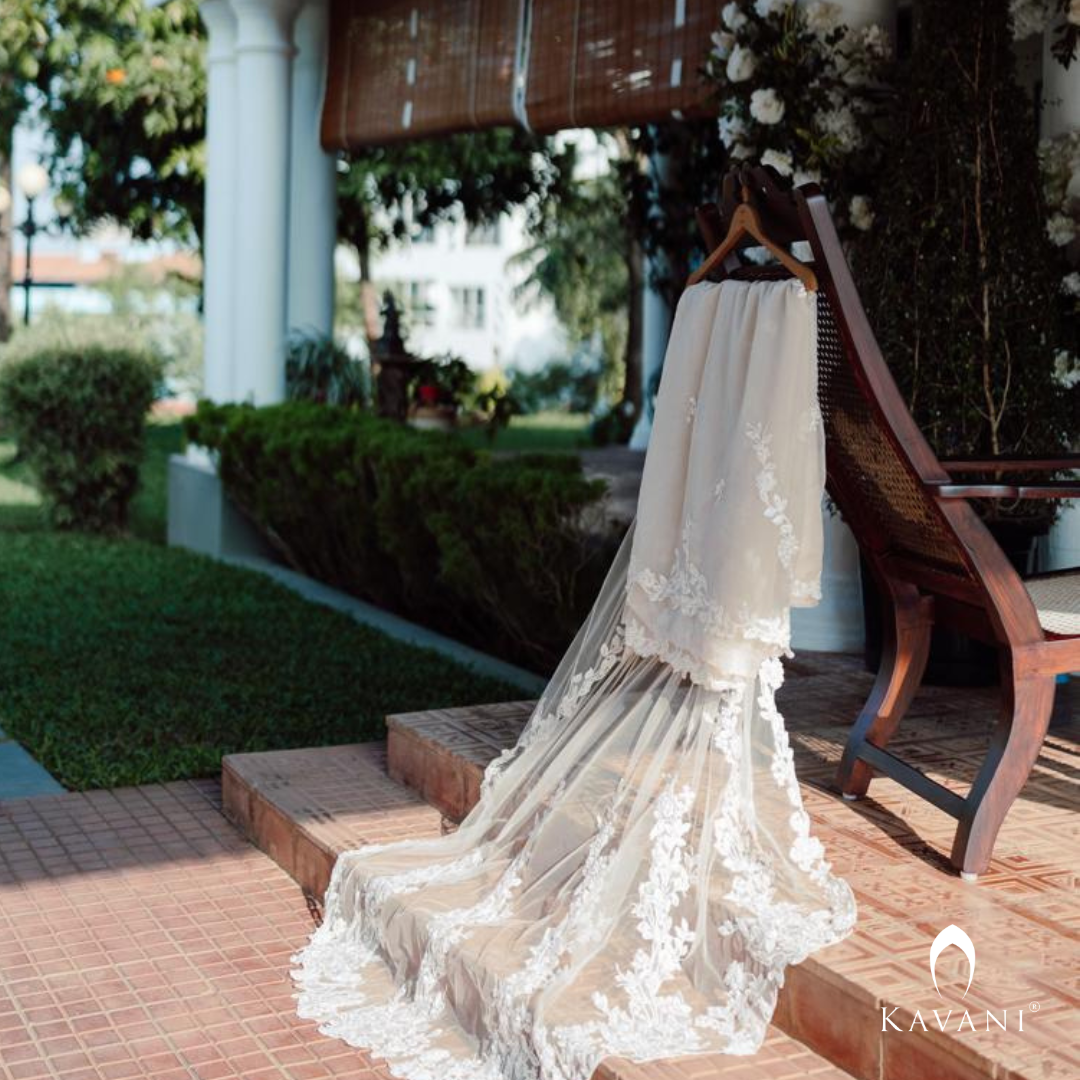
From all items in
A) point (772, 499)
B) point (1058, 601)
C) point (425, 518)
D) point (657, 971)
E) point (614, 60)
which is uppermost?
point (614, 60)

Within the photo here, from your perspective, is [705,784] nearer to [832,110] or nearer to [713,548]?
[713,548]

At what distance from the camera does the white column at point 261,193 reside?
379 inches

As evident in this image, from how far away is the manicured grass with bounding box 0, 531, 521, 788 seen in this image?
17.5 ft

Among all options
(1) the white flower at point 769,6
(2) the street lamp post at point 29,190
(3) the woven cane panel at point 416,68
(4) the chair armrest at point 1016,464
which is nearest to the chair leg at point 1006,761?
(4) the chair armrest at point 1016,464

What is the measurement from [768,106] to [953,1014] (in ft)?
11.0

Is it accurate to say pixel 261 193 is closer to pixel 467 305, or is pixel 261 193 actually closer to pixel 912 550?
pixel 912 550

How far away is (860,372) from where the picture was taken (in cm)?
303

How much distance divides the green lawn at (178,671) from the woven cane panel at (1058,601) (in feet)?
8.70

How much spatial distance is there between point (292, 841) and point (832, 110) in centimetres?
281

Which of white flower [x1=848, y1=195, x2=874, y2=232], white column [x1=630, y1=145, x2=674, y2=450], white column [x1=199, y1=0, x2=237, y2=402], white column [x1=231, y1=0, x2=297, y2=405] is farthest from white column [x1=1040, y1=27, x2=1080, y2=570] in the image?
white column [x1=630, y1=145, x2=674, y2=450]

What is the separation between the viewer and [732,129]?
536 centimetres

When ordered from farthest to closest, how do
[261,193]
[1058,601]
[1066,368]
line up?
[261,193], [1066,368], [1058,601]

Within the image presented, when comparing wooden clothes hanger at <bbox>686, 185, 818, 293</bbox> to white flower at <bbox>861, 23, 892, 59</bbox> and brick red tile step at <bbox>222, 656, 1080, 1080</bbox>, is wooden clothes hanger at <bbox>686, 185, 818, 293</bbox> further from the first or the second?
white flower at <bbox>861, 23, 892, 59</bbox>

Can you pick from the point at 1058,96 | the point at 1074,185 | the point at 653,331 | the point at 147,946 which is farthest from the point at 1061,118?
the point at 653,331
